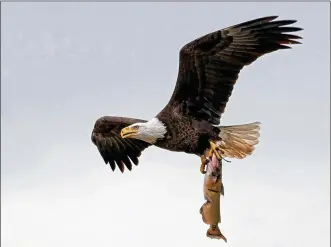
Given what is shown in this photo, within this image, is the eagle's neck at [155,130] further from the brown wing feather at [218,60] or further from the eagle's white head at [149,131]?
the brown wing feather at [218,60]

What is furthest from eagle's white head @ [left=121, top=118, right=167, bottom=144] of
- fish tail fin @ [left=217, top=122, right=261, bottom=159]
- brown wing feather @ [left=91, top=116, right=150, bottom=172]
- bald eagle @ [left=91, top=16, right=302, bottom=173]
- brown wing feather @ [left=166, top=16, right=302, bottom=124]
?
brown wing feather @ [left=91, top=116, right=150, bottom=172]

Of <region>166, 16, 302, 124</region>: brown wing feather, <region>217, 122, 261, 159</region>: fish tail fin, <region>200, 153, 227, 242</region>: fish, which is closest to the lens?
<region>200, 153, 227, 242</region>: fish

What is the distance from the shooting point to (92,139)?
387 inches

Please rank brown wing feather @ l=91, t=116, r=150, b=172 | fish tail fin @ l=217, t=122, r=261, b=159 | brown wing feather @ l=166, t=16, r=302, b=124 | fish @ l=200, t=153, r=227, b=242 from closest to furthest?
fish @ l=200, t=153, r=227, b=242 < brown wing feather @ l=166, t=16, r=302, b=124 < fish tail fin @ l=217, t=122, r=261, b=159 < brown wing feather @ l=91, t=116, r=150, b=172

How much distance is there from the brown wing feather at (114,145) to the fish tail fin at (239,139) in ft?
6.39

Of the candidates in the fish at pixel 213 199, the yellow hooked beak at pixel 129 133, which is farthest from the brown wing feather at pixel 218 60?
the fish at pixel 213 199

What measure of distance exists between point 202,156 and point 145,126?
0.91 meters

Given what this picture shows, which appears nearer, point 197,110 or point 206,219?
point 206,219

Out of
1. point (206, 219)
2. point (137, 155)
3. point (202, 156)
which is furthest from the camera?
point (137, 155)

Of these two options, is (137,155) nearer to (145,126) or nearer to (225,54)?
(145,126)

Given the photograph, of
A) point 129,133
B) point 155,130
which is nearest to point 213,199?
point 155,130

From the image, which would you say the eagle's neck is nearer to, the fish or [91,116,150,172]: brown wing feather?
[91,116,150,172]: brown wing feather

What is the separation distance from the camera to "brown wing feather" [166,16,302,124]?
7.34 meters

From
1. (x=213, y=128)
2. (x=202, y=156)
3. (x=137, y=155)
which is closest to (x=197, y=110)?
(x=213, y=128)
